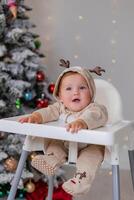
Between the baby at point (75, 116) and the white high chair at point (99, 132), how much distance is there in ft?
0.13

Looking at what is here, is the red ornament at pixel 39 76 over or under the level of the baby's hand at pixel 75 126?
over

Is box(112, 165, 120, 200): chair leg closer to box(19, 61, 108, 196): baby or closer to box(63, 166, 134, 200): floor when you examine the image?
box(19, 61, 108, 196): baby

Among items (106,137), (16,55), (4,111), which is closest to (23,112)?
(4,111)

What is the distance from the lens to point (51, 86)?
8.00 feet

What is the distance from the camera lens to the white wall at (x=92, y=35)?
2934mm

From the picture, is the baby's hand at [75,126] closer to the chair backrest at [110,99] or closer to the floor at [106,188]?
the chair backrest at [110,99]

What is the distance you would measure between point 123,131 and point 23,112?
0.96m

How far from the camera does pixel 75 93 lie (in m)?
1.56

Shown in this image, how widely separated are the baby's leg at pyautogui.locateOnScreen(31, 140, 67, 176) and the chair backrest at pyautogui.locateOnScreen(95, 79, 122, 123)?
0.87 ft

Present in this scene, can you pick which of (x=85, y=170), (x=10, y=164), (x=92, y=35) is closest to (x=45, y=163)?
(x=85, y=170)

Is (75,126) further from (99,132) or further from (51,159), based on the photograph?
(51,159)

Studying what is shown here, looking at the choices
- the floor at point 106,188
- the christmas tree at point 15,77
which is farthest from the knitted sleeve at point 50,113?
the floor at point 106,188

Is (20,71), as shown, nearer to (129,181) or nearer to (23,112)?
(23,112)

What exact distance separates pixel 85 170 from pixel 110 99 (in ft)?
1.42
